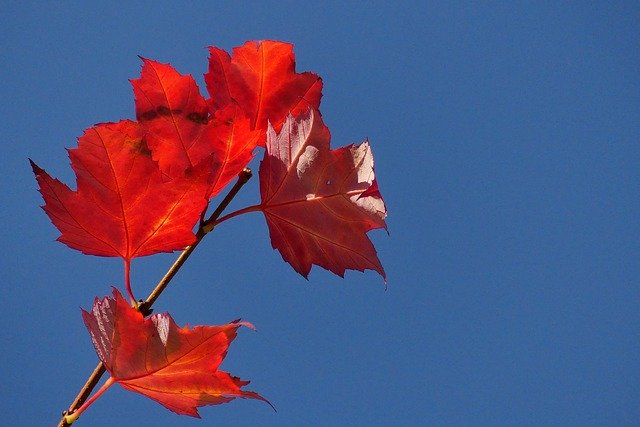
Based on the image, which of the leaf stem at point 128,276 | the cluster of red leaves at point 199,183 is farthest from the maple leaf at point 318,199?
the leaf stem at point 128,276

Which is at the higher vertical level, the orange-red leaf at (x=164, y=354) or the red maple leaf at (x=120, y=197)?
the red maple leaf at (x=120, y=197)

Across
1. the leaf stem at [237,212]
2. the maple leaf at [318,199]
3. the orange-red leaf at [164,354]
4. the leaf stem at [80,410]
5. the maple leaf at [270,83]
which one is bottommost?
the leaf stem at [80,410]

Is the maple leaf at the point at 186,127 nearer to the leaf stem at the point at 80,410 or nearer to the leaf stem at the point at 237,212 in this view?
the leaf stem at the point at 237,212

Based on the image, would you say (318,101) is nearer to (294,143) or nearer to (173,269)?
(294,143)

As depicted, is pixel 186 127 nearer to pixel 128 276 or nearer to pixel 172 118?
pixel 172 118

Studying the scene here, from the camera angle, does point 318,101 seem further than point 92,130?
Yes

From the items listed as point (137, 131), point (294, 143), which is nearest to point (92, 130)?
point (137, 131)

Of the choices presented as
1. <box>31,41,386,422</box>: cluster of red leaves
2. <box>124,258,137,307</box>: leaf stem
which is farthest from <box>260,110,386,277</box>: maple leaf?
<box>124,258,137,307</box>: leaf stem
